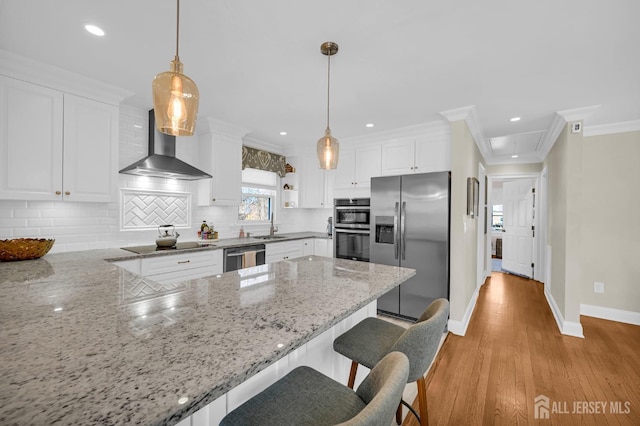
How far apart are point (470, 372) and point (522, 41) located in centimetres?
253

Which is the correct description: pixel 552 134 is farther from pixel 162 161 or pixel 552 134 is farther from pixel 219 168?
pixel 162 161

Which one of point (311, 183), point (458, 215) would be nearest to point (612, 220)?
point (458, 215)

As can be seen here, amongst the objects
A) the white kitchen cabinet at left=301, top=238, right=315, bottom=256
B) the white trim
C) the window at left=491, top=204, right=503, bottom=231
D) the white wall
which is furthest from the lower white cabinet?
the window at left=491, top=204, right=503, bottom=231

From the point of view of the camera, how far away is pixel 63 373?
62 centimetres

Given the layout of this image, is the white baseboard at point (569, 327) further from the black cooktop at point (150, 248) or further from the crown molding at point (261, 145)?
the crown molding at point (261, 145)

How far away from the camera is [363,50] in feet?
6.22

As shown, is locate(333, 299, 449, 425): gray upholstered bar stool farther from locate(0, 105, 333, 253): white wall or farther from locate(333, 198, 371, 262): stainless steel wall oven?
locate(0, 105, 333, 253): white wall

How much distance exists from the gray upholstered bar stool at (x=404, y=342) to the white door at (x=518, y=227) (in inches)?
213

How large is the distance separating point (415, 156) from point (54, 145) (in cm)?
367

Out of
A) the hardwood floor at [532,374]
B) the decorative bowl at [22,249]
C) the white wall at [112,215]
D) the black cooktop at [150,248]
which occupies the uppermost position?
the white wall at [112,215]

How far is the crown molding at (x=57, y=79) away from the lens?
204 cm

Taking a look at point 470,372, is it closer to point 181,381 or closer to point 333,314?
point 333,314

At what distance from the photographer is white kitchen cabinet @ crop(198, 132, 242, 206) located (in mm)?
3459

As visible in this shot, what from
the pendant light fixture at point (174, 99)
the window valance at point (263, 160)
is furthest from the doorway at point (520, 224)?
the pendant light fixture at point (174, 99)
